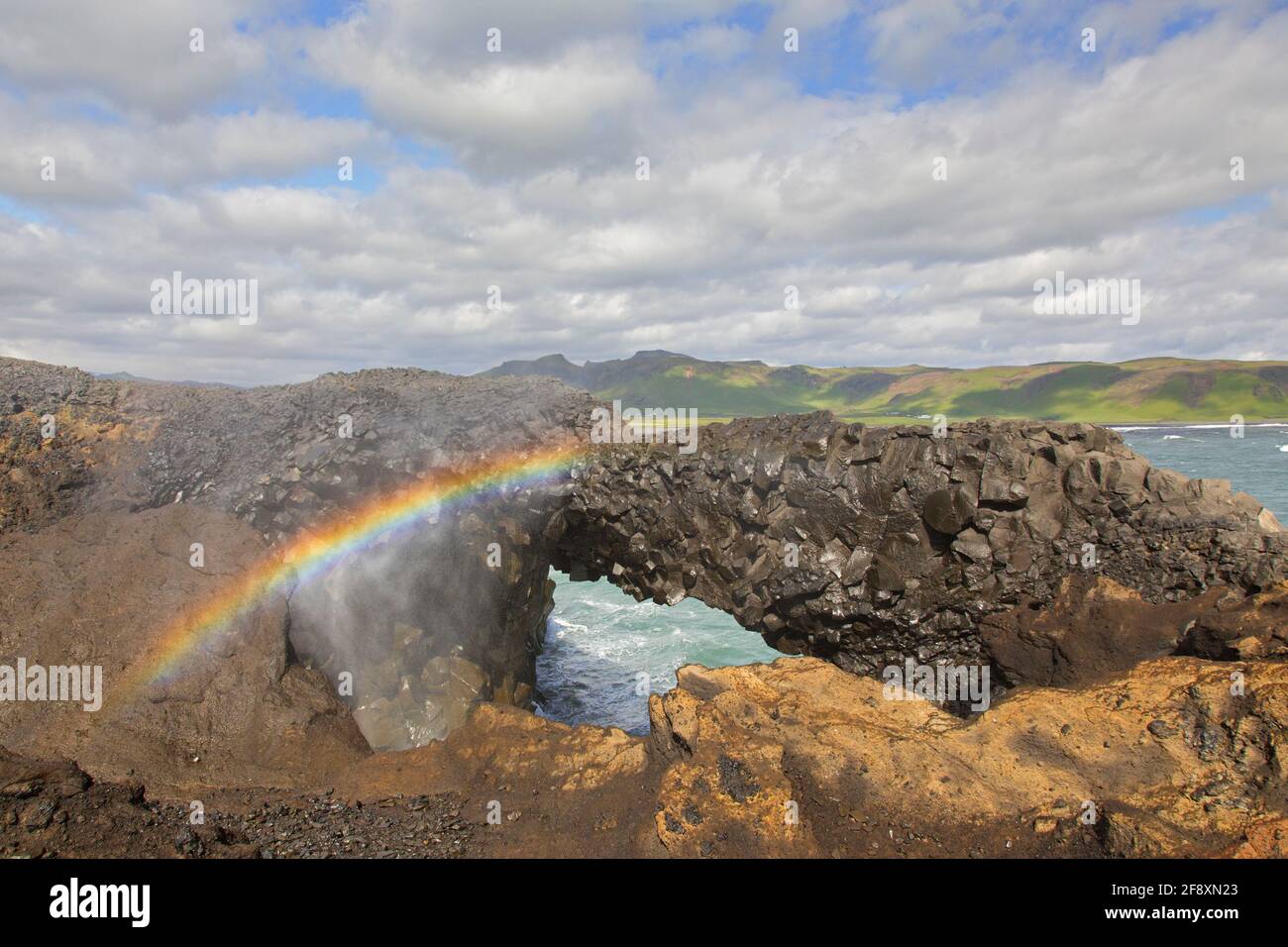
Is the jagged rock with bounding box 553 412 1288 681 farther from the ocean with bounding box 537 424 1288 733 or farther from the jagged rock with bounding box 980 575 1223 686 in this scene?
the ocean with bounding box 537 424 1288 733

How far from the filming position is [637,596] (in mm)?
16359

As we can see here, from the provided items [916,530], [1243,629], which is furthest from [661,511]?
[1243,629]

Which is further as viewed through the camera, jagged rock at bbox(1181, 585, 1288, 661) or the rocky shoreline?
jagged rock at bbox(1181, 585, 1288, 661)

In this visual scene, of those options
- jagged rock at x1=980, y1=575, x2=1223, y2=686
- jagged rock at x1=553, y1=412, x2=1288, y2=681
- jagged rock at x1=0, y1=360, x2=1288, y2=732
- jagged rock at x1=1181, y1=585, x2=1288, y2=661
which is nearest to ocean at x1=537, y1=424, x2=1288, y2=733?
jagged rock at x1=0, y1=360, x2=1288, y2=732

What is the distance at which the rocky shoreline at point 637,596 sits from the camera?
25.6 ft

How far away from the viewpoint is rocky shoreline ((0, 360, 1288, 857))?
25.6ft

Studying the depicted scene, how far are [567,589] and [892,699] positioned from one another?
91.0 ft

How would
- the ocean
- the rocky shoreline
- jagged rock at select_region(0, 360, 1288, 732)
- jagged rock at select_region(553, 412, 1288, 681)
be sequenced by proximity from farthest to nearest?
the ocean
jagged rock at select_region(0, 360, 1288, 732)
jagged rock at select_region(553, 412, 1288, 681)
the rocky shoreline

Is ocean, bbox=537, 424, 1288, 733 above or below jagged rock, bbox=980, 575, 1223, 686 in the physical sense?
below

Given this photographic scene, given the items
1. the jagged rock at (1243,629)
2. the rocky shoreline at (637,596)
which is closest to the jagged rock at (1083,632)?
the rocky shoreline at (637,596)

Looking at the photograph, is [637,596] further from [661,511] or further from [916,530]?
[916,530]

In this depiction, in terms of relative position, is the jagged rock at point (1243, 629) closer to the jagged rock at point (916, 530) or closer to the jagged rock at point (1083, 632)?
the jagged rock at point (1083, 632)
